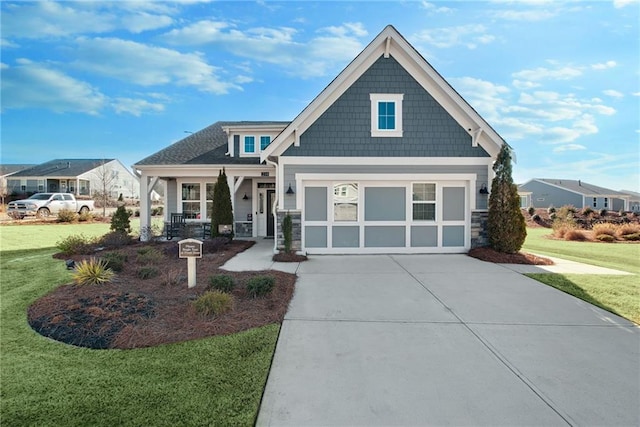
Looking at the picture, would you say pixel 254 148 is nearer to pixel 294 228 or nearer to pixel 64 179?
pixel 294 228

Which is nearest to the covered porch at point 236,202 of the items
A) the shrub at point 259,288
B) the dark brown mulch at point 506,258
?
the shrub at point 259,288

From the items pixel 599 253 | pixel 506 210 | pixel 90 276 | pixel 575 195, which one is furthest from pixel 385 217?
pixel 575 195

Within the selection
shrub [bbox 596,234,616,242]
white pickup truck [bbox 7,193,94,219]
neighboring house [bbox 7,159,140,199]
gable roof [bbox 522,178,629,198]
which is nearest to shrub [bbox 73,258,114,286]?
shrub [bbox 596,234,616,242]

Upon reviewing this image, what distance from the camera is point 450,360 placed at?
11.5 ft

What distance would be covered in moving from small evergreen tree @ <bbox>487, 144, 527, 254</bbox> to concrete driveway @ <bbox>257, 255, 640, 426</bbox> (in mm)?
3558

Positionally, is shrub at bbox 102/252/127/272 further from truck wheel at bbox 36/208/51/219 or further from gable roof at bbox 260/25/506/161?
truck wheel at bbox 36/208/51/219

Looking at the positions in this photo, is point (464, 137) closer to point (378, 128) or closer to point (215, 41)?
point (378, 128)

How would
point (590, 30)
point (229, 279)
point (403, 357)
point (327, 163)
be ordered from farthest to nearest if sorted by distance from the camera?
1. point (327, 163)
2. point (590, 30)
3. point (229, 279)
4. point (403, 357)

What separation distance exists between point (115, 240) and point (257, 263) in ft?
21.0

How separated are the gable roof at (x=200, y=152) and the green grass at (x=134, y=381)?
10115 millimetres

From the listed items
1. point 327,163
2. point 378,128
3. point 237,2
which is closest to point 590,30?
point 378,128

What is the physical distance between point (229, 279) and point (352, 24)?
33.1 feet

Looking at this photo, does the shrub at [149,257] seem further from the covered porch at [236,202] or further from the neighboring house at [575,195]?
the neighboring house at [575,195]

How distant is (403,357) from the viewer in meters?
3.58
